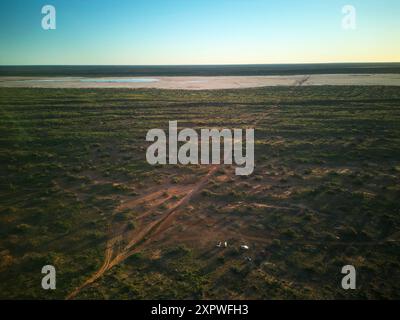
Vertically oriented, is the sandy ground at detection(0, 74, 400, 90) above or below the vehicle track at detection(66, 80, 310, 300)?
above

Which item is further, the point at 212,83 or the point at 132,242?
the point at 212,83

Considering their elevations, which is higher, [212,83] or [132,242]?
[212,83]

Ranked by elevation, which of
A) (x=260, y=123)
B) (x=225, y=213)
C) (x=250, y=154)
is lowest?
(x=225, y=213)

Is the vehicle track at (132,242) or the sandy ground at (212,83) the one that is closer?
the vehicle track at (132,242)

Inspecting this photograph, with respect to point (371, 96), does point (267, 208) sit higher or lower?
lower

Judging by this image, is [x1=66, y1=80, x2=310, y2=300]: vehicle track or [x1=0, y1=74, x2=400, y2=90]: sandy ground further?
[x1=0, y1=74, x2=400, y2=90]: sandy ground

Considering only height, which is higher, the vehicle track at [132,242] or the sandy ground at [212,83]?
the sandy ground at [212,83]

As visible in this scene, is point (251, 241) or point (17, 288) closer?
point (17, 288)

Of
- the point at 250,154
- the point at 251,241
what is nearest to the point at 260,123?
the point at 250,154

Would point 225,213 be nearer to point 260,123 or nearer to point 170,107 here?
point 260,123

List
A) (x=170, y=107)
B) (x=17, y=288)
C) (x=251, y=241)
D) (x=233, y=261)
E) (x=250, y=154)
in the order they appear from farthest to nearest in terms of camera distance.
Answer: (x=170, y=107) < (x=250, y=154) < (x=251, y=241) < (x=233, y=261) < (x=17, y=288)

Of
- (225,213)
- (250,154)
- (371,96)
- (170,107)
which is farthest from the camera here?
(371,96)
